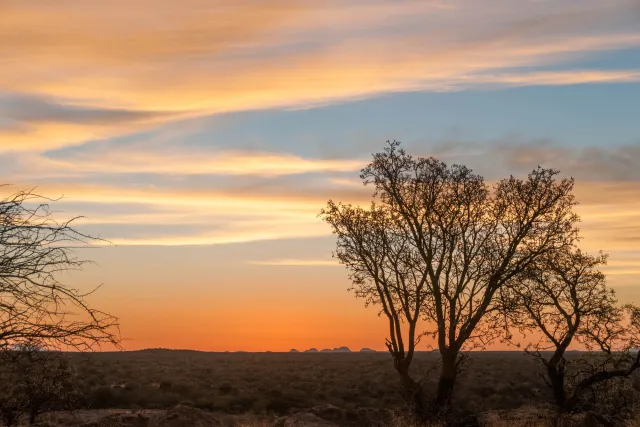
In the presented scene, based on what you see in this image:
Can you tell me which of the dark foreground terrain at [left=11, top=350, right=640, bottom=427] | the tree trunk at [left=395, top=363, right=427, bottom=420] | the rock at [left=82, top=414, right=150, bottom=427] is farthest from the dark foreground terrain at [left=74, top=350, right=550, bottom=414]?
the rock at [left=82, top=414, right=150, bottom=427]

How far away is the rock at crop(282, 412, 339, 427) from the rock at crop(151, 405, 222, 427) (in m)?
2.68

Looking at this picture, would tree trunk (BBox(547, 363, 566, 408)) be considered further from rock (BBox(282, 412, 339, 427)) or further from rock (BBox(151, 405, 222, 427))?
rock (BBox(151, 405, 222, 427))

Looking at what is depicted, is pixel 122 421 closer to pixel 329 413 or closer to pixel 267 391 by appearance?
pixel 329 413

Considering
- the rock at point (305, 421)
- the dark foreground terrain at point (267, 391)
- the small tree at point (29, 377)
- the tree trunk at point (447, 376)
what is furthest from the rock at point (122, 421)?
the tree trunk at point (447, 376)

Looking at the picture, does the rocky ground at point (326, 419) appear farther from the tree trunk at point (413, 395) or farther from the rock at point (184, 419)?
the tree trunk at point (413, 395)

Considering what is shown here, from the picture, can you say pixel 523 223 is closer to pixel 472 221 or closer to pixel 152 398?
pixel 472 221

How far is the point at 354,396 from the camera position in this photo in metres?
59.8

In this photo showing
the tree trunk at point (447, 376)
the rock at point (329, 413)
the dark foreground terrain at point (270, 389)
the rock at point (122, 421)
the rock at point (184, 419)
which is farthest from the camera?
the dark foreground terrain at point (270, 389)

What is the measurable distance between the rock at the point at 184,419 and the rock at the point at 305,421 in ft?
8.78

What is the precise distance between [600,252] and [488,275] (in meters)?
6.21

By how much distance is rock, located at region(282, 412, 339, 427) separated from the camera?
25.2m

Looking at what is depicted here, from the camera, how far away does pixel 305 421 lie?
83.8 feet

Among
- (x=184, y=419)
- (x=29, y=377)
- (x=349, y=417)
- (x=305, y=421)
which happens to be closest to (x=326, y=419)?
(x=305, y=421)

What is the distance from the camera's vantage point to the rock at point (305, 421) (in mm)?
25188
